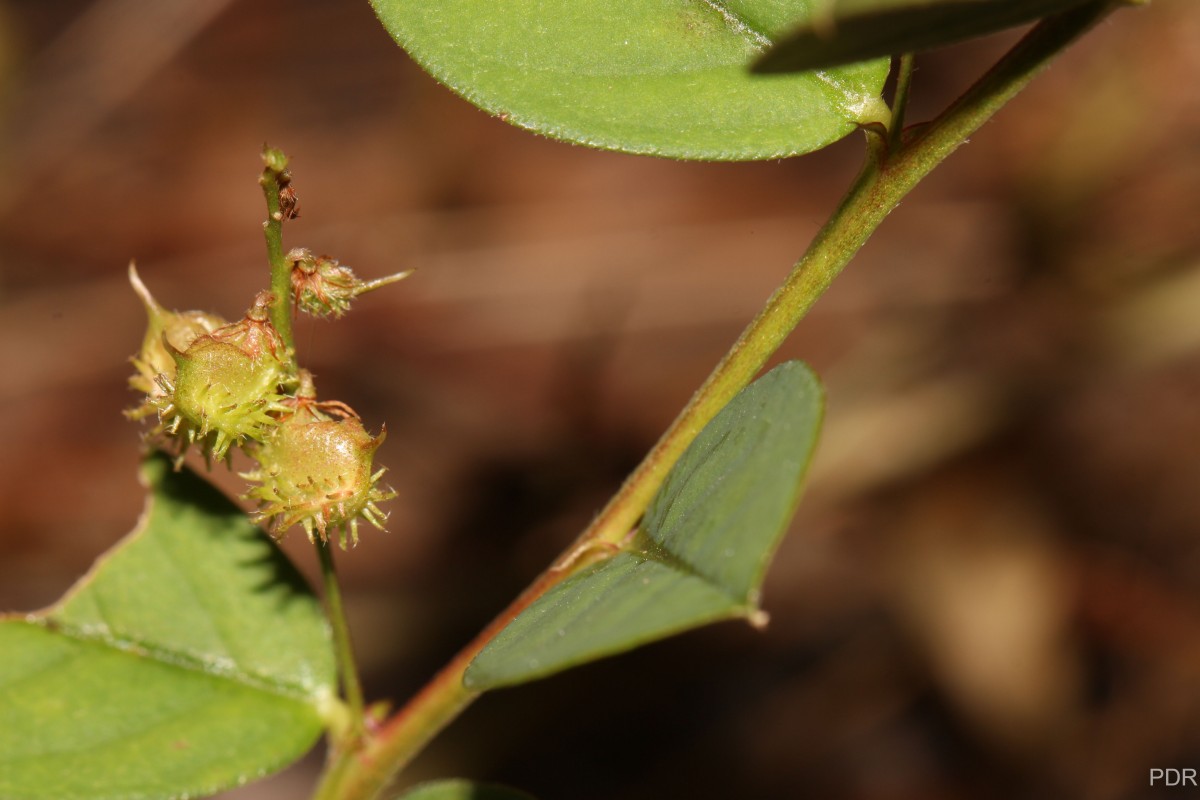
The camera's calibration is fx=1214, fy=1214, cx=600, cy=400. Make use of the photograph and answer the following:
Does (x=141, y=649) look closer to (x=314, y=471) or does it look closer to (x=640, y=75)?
(x=314, y=471)

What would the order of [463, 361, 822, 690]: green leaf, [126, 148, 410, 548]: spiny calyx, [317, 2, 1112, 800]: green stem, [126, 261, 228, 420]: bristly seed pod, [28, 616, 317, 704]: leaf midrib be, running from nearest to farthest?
[463, 361, 822, 690]: green leaf < [317, 2, 1112, 800]: green stem < [126, 148, 410, 548]: spiny calyx < [126, 261, 228, 420]: bristly seed pod < [28, 616, 317, 704]: leaf midrib

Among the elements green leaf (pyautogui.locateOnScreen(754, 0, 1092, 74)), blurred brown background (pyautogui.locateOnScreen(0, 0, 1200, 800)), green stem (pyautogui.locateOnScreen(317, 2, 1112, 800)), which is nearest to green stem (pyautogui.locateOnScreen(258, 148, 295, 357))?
green stem (pyautogui.locateOnScreen(317, 2, 1112, 800))

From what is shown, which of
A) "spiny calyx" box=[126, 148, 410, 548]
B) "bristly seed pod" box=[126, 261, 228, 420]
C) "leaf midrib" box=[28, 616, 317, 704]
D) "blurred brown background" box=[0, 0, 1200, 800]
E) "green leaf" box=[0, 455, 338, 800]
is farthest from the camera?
"blurred brown background" box=[0, 0, 1200, 800]

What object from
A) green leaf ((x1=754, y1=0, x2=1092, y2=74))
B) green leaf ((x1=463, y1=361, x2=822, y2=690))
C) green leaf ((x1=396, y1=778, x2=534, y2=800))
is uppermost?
green leaf ((x1=754, y1=0, x2=1092, y2=74))

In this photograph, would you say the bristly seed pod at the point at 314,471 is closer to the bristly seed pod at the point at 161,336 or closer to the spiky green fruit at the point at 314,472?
the spiky green fruit at the point at 314,472

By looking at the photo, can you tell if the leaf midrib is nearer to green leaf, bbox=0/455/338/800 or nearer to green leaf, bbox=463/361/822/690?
green leaf, bbox=0/455/338/800

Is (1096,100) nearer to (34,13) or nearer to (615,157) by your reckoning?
(615,157)
